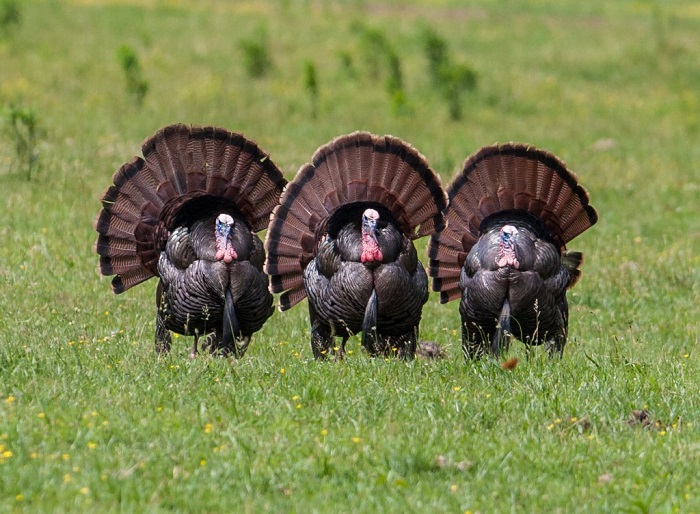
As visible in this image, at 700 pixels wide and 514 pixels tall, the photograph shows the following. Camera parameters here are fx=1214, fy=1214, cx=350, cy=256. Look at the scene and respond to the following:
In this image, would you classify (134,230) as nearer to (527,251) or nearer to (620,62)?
(527,251)

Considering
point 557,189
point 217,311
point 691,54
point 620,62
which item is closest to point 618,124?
point 620,62

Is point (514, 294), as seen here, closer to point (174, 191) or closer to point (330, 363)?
point (330, 363)

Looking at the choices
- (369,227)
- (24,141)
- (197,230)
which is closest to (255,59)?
(24,141)

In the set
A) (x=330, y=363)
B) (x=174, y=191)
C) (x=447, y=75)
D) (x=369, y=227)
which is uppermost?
(x=447, y=75)

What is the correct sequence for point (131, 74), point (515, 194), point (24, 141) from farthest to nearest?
A: point (131, 74) → point (24, 141) → point (515, 194)

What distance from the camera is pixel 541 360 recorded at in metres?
7.79

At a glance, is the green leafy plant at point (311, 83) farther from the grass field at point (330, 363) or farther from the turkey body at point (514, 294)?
the turkey body at point (514, 294)

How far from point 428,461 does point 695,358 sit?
354 centimetres

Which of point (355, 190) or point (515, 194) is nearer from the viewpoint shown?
Result: point (355, 190)

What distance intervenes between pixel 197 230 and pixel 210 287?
46cm

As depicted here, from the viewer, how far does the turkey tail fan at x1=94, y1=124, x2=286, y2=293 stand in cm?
847

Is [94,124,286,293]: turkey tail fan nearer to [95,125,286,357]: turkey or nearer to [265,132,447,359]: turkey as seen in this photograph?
[95,125,286,357]: turkey

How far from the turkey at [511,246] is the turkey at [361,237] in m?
0.44

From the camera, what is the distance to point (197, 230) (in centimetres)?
835
